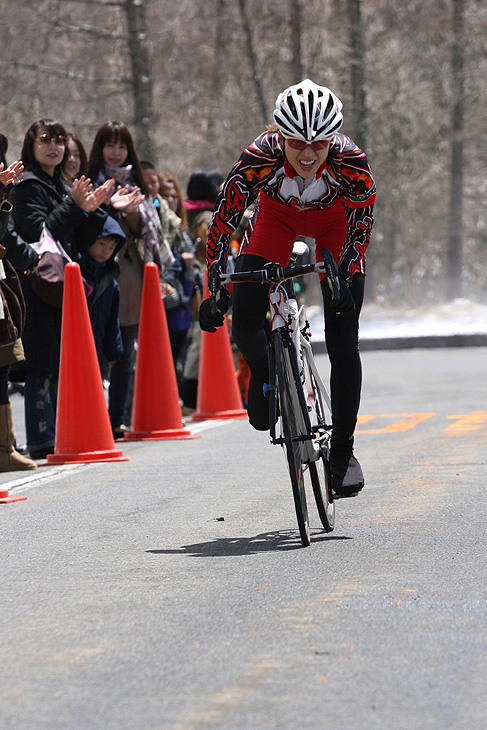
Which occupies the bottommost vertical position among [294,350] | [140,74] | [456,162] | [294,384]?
[294,384]

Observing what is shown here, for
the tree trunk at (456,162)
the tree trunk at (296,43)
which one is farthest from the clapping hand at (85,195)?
the tree trunk at (456,162)

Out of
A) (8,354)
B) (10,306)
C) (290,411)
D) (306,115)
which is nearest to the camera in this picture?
(306,115)

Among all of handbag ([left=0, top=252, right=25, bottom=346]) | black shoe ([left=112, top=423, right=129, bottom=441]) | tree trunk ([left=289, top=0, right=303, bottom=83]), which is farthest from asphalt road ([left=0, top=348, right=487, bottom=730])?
tree trunk ([left=289, top=0, right=303, bottom=83])

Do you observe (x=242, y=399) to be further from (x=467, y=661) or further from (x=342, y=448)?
(x=467, y=661)

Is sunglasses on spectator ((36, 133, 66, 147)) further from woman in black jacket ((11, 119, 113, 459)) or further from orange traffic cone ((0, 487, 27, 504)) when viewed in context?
orange traffic cone ((0, 487, 27, 504))

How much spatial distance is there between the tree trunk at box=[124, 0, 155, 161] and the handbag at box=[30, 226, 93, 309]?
14615mm

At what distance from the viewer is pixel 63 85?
37.0m

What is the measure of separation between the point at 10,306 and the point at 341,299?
292 cm

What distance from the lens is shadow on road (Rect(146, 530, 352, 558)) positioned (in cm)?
561

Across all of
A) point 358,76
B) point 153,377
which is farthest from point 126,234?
point 358,76

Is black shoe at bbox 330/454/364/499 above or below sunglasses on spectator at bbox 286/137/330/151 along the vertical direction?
below

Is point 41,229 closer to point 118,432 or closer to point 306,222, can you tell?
point 118,432

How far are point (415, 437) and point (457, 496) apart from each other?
9.74ft

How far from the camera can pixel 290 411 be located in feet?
19.2
